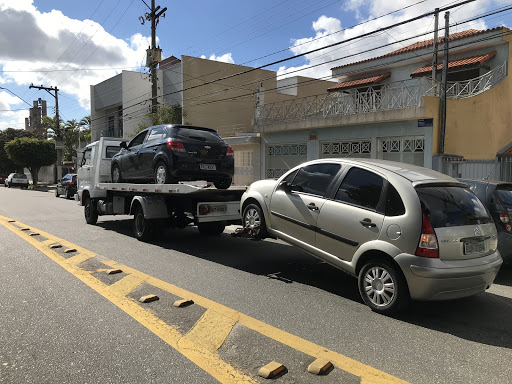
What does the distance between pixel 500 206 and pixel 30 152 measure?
44.2m

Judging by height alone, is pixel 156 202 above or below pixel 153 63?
below

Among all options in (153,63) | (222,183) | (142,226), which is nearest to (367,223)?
(222,183)

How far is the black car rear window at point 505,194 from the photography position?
19.6ft

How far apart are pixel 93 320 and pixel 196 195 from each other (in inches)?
135

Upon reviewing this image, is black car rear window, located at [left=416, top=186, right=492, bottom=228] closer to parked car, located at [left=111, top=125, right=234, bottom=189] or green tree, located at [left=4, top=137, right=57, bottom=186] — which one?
parked car, located at [left=111, top=125, right=234, bottom=189]

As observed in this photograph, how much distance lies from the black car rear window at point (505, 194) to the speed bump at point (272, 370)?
15.2 ft

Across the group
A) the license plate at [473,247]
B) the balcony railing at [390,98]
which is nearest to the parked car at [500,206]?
the license plate at [473,247]

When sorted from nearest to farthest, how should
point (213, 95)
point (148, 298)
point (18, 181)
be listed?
point (148, 298)
point (213, 95)
point (18, 181)

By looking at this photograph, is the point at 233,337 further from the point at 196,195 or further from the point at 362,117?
the point at 362,117

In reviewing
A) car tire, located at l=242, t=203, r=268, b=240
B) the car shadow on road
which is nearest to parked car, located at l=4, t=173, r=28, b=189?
the car shadow on road

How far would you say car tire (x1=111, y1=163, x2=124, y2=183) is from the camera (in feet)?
32.8

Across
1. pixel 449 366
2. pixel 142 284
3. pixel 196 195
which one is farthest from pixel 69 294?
pixel 449 366

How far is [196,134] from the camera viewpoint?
8.27m

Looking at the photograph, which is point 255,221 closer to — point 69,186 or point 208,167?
point 208,167
